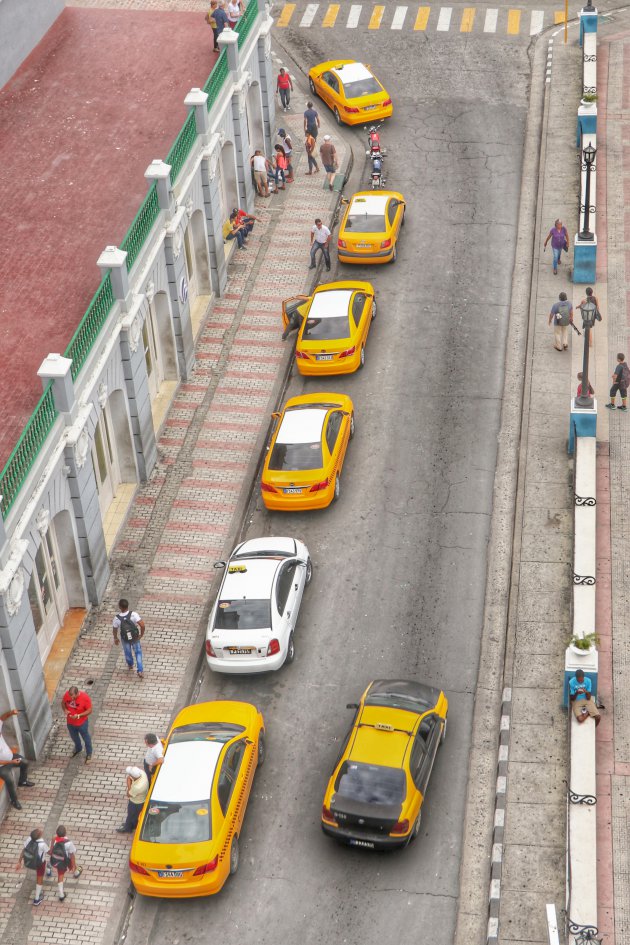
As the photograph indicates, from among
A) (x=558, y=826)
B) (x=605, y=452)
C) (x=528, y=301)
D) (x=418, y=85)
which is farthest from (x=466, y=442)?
(x=418, y=85)

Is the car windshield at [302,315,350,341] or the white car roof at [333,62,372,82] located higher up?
the white car roof at [333,62,372,82]

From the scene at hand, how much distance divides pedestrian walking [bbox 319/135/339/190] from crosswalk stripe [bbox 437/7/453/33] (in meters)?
11.1

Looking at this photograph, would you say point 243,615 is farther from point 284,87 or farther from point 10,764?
point 284,87

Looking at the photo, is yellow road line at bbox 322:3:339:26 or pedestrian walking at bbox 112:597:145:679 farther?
yellow road line at bbox 322:3:339:26

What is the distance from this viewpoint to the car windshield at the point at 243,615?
29.2 m

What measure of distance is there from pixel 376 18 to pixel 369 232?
1709cm

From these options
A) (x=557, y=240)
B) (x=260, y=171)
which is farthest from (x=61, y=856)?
(x=260, y=171)

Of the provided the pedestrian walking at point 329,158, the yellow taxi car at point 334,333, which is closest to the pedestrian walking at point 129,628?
the yellow taxi car at point 334,333

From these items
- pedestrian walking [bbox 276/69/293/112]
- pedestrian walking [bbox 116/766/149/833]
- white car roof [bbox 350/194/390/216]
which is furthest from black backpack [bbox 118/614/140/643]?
pedestrian walking [bbox 276/69/293/112]

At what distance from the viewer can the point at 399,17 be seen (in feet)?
182

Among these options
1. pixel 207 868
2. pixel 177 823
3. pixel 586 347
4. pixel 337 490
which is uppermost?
pixel 586 347

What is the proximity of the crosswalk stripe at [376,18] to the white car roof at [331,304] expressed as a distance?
65.4ft

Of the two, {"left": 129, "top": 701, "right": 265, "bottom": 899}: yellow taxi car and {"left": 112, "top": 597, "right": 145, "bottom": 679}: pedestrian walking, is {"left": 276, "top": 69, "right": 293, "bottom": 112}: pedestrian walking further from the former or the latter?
{"left": 129, "top": 701, "right": 265, "bottom": 899}: yellow taxi car

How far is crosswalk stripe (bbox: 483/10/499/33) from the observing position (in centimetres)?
5434
